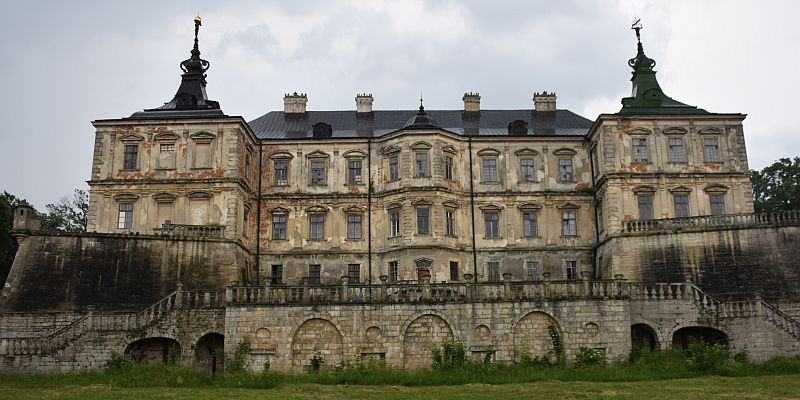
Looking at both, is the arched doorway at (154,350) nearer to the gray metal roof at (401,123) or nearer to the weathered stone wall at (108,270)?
the weathered stone wall at (108,270)

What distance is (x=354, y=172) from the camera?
3741 cm

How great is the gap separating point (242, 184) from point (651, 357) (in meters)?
20.3

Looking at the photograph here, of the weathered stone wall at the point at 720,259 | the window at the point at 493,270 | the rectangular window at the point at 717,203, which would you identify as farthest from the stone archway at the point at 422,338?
the rectangular window at the point at 717,203

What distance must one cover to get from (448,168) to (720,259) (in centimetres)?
1336

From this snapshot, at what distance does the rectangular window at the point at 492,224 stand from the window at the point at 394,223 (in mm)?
4560

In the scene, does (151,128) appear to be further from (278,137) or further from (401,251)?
(401,251)

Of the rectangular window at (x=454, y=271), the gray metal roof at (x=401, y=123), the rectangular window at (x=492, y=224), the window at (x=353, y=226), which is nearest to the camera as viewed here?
the rectangular window at (x=454, y=271)

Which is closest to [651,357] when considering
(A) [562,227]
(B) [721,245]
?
(B) [721,245]

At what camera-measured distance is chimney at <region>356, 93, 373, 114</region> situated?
4166 centimetres

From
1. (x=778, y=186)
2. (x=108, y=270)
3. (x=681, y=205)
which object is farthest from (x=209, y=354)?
(x=778, y=186)

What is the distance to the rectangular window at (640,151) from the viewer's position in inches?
1364

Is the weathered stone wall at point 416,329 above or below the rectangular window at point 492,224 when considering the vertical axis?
below

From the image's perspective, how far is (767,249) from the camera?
102 ft

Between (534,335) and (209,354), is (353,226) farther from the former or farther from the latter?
(534,335)
